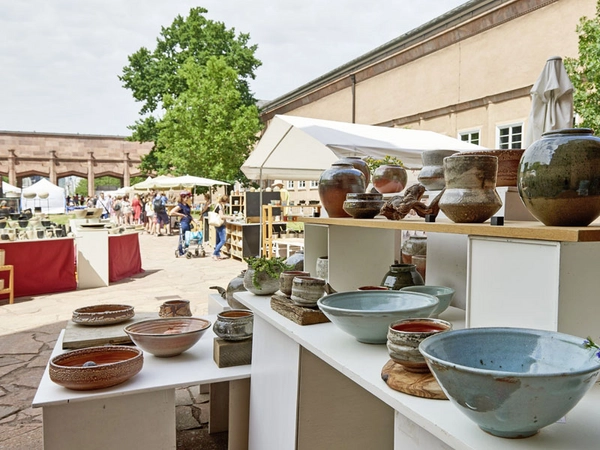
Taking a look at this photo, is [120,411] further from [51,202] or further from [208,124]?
[51,202]

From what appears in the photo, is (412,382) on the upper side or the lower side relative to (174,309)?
upper

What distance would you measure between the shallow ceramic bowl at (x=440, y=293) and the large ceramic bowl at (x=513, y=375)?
74 centimetres

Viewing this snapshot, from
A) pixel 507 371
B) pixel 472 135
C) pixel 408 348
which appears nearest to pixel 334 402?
pixel 408 348

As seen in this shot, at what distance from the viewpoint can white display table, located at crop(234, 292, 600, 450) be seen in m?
1.13

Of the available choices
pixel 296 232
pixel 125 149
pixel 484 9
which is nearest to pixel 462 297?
pixel 296 232

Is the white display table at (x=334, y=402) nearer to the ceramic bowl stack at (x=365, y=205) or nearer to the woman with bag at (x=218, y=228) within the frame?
the ceramic bowl stack at (x=365, y=205)

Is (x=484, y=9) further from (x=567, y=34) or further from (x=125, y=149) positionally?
(x=125, y=149)

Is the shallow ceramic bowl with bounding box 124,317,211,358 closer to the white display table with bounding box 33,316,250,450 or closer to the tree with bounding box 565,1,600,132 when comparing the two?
the white display table with bounding box 33,316,250,450

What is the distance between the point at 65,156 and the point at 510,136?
31.4 m

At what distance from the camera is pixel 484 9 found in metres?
14.4

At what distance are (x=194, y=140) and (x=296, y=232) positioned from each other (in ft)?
36.3

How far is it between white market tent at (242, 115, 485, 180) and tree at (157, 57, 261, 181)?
497 inches

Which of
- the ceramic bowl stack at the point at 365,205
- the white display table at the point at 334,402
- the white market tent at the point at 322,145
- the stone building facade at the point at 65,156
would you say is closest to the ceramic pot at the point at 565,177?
the white display table at the point at 334,402

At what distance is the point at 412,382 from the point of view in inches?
50.0
